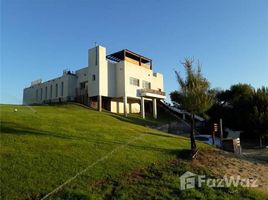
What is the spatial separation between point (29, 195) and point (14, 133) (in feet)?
21.1

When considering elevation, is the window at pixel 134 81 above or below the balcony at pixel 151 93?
above

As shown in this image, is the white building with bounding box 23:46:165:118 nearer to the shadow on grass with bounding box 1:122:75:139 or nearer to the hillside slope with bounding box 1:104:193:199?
the hillside slope with bounding box 1:104:193:199

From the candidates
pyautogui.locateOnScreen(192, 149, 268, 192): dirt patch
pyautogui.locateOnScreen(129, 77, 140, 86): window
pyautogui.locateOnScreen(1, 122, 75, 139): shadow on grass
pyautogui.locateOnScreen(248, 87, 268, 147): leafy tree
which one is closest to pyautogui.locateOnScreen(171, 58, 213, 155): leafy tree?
pyautogui.locateOnScreen(192, 149, 268, 192): dirt patch

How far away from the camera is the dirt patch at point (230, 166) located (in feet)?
43.0

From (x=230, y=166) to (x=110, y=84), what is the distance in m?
30.0

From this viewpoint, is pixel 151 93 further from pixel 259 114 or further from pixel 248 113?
pixel 259 114

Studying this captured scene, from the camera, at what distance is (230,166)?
574 inches

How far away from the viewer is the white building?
41781 mm

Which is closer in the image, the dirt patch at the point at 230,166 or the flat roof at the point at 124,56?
the dirt patch at the point at 230,166

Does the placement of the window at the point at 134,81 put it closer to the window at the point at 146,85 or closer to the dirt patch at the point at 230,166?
the window at the point at 146,85

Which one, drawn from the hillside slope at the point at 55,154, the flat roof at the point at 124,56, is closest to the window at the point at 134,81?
the flat roof at the point at 124,56

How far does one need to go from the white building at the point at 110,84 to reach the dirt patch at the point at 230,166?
83.0 ft

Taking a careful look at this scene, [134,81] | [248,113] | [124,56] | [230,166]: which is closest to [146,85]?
[134,81]

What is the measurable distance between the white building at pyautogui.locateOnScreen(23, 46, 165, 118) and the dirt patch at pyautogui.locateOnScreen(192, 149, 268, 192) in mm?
25313
